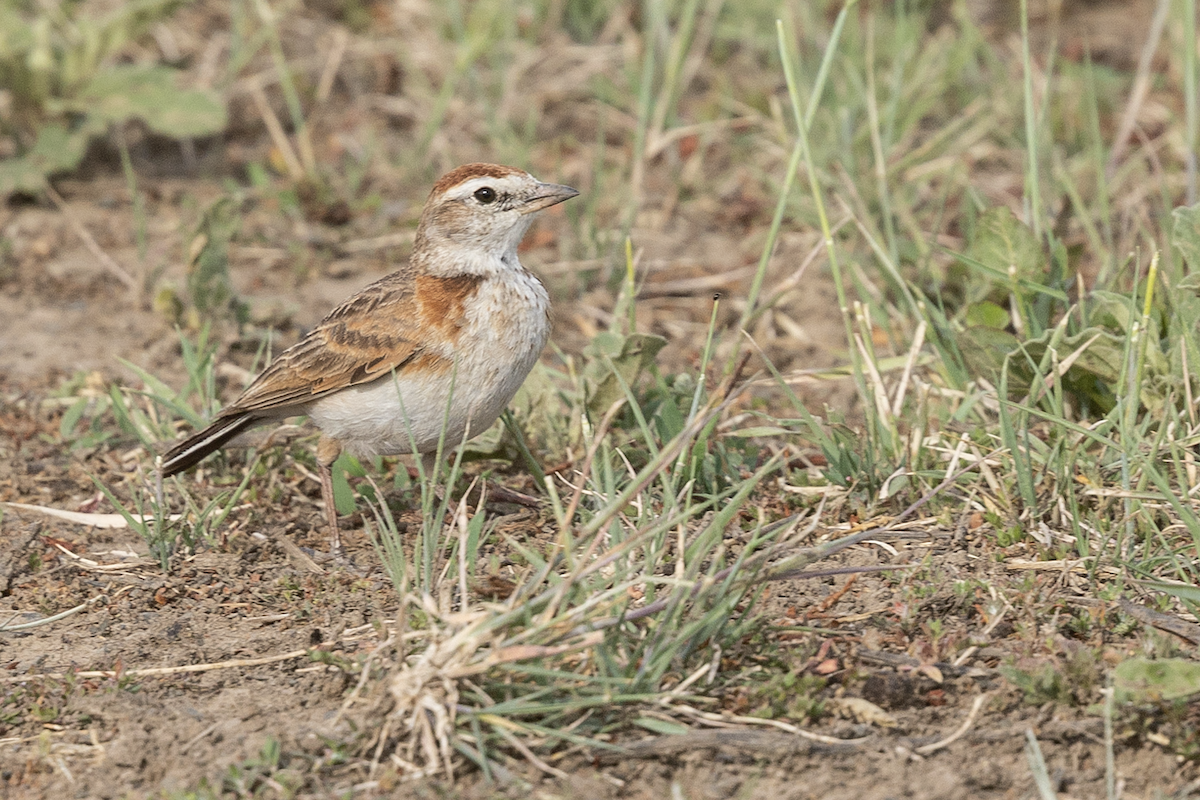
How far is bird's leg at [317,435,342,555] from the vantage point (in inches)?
204

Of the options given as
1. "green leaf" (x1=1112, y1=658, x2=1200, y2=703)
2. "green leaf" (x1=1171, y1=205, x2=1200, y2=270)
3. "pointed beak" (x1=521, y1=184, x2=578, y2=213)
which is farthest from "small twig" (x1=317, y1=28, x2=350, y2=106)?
"green leaf" (x1=1112, y1=658, x2=1200, y2=703)

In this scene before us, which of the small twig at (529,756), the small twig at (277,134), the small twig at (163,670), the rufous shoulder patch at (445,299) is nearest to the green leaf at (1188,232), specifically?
the rufous shoulder patch at (445,299)

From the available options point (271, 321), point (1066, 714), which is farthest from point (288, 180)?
point (1066, 714)

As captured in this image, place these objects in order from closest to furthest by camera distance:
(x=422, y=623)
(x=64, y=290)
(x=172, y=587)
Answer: (x=422, y=623)
(x=172, y=587)
(x=64, y=290)

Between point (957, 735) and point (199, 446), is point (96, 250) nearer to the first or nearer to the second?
point (199, 446)

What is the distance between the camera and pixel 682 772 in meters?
3.71

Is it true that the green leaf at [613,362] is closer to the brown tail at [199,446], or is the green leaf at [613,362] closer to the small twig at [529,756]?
the brown tail at [199,446]

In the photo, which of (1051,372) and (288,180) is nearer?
(1051,372)

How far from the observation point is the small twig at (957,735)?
12.3 ft

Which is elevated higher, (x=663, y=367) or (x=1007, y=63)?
(x=1007, y=63)

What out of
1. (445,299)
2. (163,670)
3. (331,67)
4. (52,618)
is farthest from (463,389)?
(331,67)

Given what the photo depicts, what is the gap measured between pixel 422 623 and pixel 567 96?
5536 millimetres

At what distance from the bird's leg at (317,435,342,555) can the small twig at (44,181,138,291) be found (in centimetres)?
233

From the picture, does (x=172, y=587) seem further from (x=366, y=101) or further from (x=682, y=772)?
(x=366, y=101)
